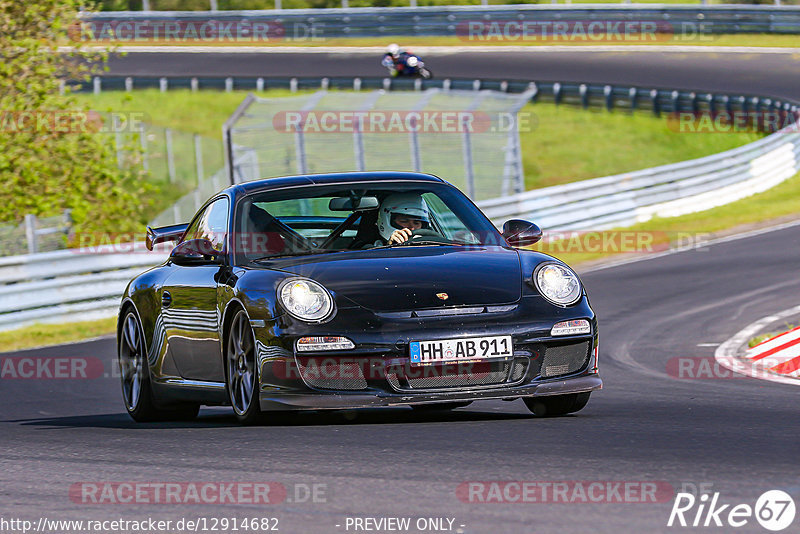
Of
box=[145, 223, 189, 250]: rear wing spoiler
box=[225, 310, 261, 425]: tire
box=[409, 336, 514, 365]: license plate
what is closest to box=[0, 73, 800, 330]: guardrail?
box=[145, 223, 189, 250]: rear wing spoiler

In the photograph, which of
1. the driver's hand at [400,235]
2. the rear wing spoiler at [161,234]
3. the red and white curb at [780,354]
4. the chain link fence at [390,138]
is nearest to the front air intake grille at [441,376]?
the driver's hand at [400,235]

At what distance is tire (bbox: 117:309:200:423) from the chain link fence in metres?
12.9

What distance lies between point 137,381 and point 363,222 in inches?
77.1

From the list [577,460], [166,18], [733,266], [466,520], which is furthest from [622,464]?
[166,18]

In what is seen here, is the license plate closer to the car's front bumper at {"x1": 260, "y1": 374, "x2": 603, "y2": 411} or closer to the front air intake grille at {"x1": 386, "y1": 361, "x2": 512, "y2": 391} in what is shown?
the front air intake grille at {"x1": 386, "y1": 361, "x2": 512, "y2": 391}

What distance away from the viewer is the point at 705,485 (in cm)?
505

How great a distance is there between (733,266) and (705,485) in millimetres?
12765

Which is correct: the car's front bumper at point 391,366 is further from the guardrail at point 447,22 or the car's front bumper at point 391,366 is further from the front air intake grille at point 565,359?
the guardrail at point 447,22

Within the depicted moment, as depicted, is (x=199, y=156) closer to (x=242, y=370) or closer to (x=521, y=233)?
(x=521, y=233)

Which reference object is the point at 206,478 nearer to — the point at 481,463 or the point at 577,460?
the point at 481,463

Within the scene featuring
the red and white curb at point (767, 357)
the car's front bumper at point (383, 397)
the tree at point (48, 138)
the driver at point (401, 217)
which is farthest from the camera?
the tree at point (48, 138)

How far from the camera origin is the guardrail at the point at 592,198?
644 inches

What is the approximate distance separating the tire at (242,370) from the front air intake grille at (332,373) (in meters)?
0.33

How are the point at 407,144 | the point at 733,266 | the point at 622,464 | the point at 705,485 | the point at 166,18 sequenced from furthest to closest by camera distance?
the point at 166,18
the point at 407,144
the point at 733,266
the point at 622,464
the point at 705,485
